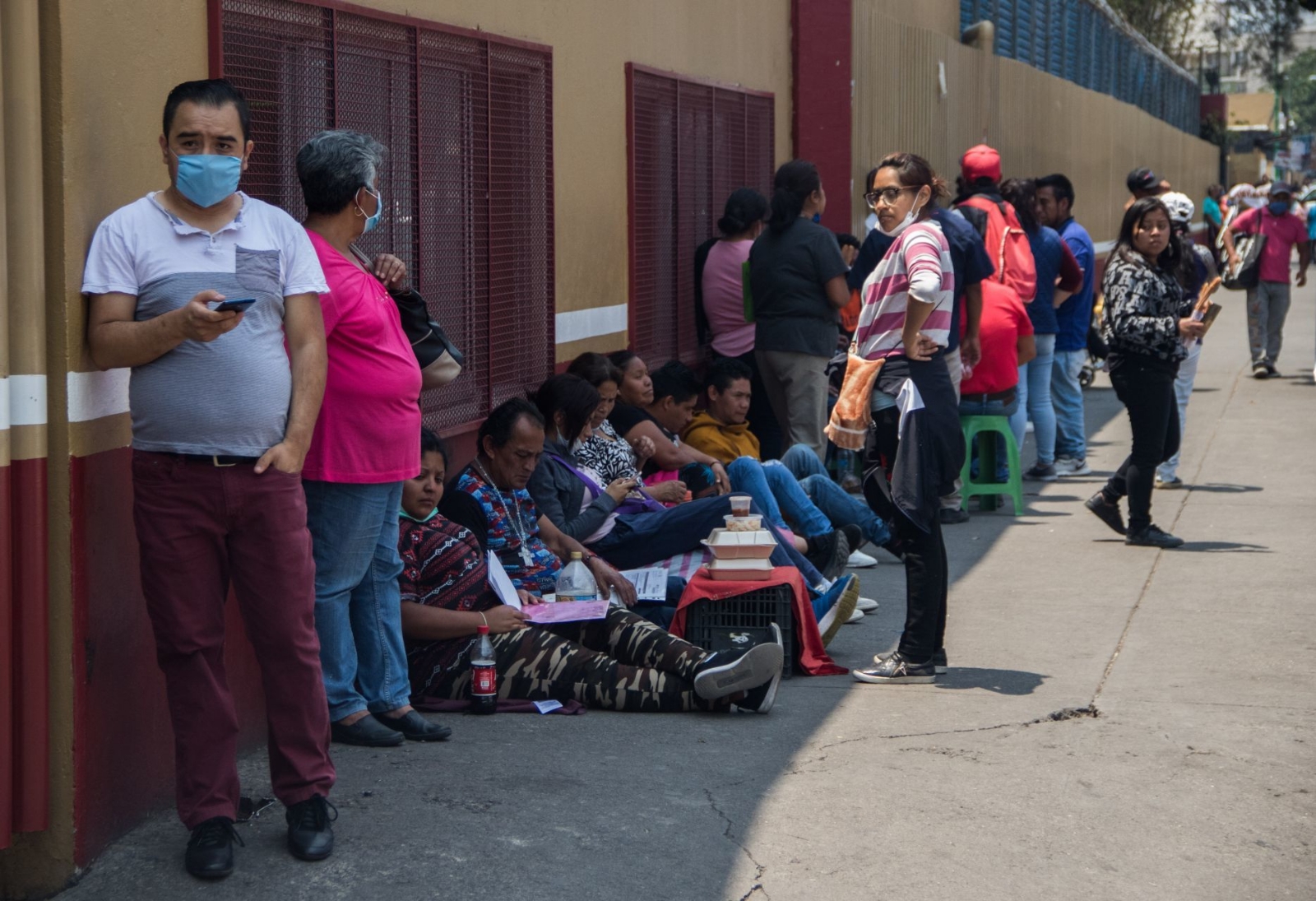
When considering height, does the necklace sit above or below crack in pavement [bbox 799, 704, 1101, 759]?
above

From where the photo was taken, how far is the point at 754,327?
926cm

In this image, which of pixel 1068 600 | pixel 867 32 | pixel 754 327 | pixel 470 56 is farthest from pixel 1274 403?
pixel 470 56

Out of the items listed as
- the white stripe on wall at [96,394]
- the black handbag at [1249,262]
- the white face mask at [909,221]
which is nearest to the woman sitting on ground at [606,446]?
the white face mask at [909,221]

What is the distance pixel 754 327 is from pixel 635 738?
14.1ft

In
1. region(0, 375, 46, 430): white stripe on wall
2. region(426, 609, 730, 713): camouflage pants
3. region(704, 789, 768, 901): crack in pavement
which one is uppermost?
region(0, 375, 46, 430): white stripe on wall

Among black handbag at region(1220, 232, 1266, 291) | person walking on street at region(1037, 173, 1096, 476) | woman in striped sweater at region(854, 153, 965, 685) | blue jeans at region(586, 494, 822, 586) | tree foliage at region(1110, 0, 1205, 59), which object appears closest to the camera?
woman in striped sweater at region(854, 153, 965, 685)

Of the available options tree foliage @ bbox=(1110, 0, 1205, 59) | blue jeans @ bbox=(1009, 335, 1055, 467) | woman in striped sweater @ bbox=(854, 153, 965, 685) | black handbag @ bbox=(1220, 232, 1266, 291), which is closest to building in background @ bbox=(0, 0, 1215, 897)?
woman in striped sweater @ bbox=(854, 153, 965, 685)

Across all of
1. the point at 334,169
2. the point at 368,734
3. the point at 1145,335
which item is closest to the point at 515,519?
the point at 368,734

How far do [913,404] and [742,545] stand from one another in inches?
30.9

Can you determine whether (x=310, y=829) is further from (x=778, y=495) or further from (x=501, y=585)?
(x=778, y=495)

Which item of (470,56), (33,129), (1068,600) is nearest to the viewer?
(33,129)

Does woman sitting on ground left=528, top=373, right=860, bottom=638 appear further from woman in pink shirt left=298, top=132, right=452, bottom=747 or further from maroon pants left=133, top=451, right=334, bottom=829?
maroon pants left=133, top=451, right=334, bottom=829

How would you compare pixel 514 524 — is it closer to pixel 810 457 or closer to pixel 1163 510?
pixel 810 457

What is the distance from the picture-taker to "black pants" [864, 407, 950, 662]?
597 cm
